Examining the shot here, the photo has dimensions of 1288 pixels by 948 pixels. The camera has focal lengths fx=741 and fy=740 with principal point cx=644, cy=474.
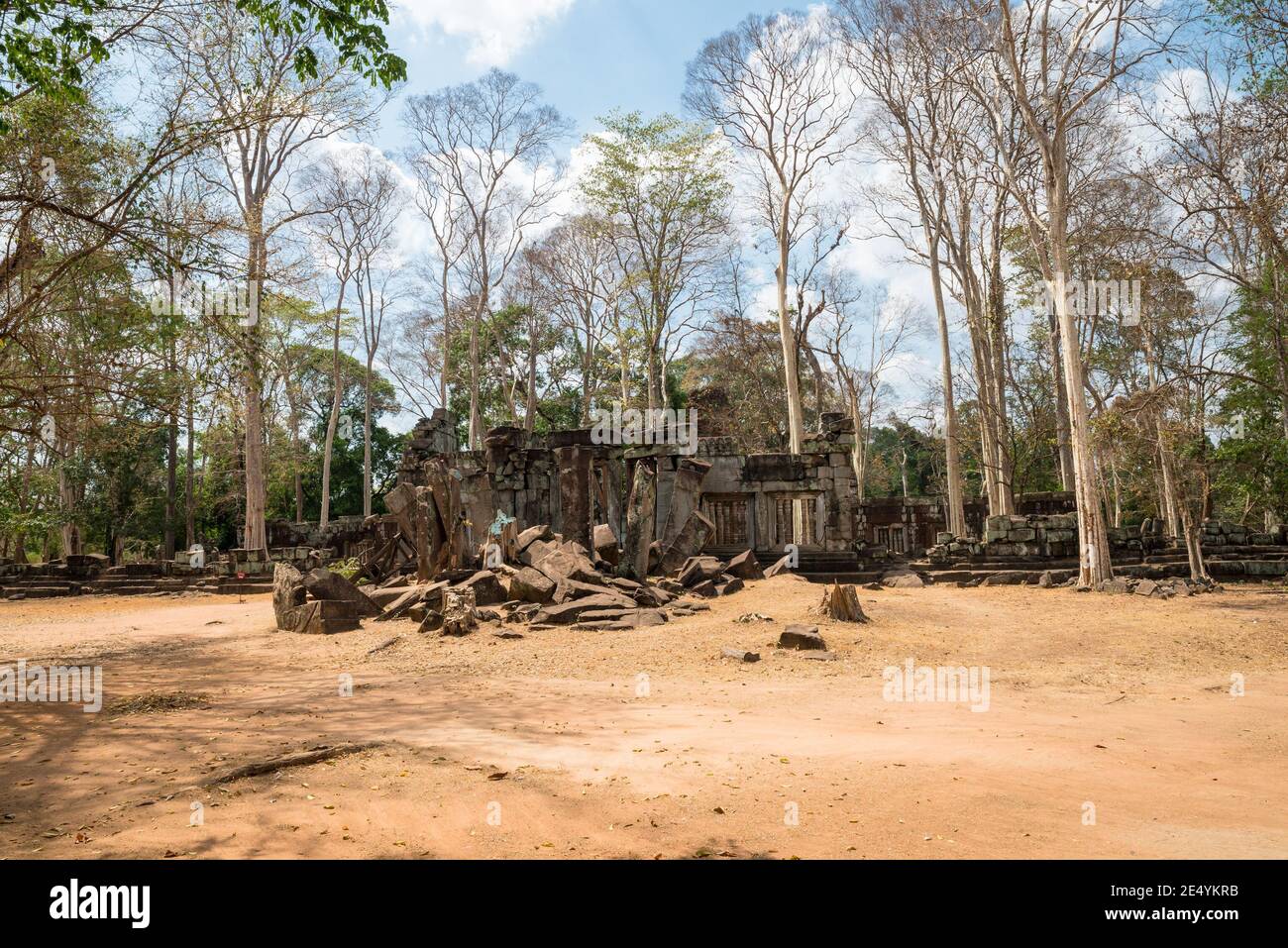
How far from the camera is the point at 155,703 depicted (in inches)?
243

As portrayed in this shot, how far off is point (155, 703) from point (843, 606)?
27.2ft

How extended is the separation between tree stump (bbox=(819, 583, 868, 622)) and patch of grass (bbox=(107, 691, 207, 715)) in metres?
7.82

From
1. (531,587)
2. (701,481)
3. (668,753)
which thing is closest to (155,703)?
(668,753)

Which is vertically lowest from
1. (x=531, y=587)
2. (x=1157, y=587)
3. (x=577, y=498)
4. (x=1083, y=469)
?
(x=1157, y=587)

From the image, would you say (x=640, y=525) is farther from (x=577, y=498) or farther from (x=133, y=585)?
(x=133, y=585)

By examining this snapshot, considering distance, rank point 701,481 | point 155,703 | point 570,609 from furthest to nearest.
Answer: point 701,481
point 570,609
point 155,703

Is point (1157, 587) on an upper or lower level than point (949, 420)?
lower

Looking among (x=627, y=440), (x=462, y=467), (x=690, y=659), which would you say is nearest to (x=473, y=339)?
(x=462, y=467)

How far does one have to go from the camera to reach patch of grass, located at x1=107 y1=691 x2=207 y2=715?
5934 mm

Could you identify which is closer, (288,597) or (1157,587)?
(288,597)

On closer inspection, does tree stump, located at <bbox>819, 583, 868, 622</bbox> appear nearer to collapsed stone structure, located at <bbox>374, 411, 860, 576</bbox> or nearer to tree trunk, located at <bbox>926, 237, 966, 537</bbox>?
collapsed stone structure, located at <bbox>374, 411, 860, 576</bbox>

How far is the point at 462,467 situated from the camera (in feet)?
68.0
